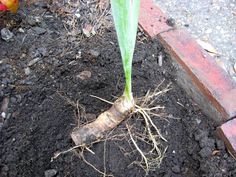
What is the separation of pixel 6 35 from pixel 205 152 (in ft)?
2.95

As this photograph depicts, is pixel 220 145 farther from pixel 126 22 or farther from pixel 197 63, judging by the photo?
pixel 126 22

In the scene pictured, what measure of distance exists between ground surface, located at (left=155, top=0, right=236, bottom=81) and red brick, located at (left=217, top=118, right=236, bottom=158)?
0.33m

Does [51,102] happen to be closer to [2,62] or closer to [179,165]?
[2,62]

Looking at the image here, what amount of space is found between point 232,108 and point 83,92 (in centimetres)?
52

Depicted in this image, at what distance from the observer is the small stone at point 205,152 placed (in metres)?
1.40

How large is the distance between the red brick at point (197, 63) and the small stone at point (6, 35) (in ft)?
1.72

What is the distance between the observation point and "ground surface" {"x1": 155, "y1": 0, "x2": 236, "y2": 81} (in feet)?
5.83

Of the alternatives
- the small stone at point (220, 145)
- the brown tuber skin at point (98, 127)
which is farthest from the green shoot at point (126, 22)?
the small stone at point (220, 145)

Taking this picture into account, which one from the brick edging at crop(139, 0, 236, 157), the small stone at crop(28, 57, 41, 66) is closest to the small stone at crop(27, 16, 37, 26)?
the small stone at crop(28, 57, 41, 66)

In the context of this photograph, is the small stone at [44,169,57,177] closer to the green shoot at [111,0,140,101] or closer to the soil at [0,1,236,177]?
the soil at [0,1,236,177]

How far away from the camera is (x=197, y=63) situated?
1.57 m

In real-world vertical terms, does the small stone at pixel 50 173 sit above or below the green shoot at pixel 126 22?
below

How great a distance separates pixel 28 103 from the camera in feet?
4.99

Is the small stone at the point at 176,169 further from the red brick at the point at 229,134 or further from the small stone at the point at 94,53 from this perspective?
the small stone at the point at 94,53
